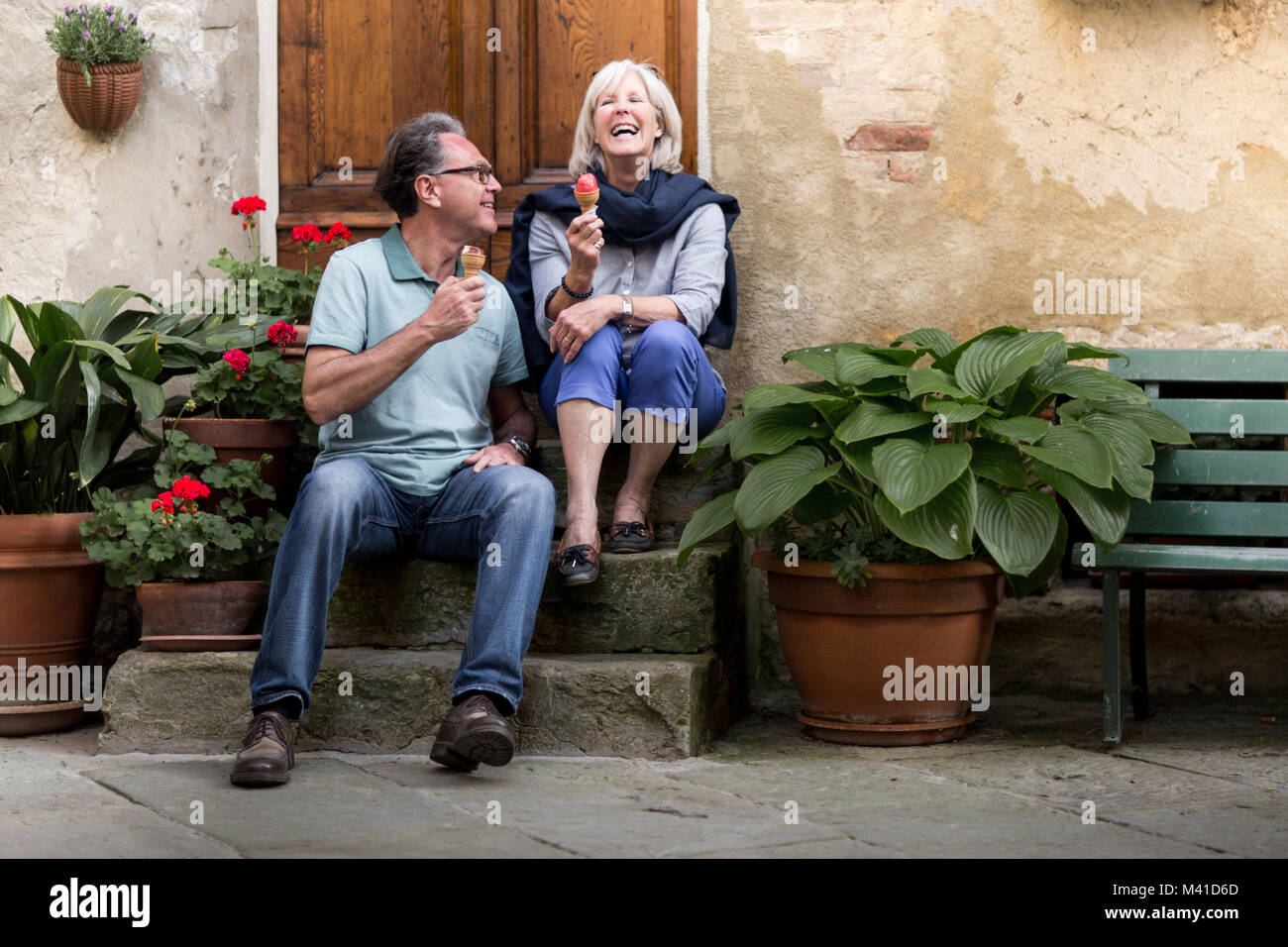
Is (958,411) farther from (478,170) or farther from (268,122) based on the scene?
(268,122)

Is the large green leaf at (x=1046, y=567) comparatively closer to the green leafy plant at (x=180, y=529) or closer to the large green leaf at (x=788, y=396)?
the large green leaf at (x=788, y=396)

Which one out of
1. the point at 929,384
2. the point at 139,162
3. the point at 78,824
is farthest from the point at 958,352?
the point at 139,162

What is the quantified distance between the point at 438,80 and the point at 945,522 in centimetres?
224

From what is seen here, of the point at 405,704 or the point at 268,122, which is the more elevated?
the point at 268,122

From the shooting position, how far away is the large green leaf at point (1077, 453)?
114 inches

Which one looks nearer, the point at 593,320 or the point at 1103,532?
the point at 1103,532

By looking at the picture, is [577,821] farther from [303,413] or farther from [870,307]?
[870,307]

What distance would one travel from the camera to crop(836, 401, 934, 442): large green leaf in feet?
9.71

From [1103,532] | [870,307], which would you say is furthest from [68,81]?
[1103,532]

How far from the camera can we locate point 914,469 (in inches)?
115

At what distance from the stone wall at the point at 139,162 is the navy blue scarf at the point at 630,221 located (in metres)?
1.09

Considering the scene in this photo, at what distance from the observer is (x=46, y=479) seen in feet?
11.7

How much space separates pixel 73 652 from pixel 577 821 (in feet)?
5.51

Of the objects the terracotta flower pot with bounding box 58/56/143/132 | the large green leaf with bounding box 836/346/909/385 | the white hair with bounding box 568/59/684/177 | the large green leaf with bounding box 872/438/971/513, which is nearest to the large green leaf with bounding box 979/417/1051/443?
the large green leaf with bounding box 872/438/971/513
